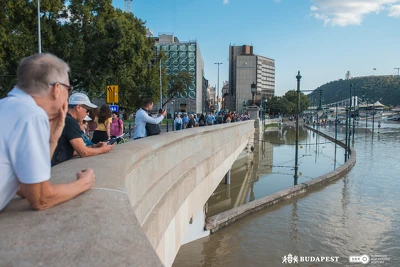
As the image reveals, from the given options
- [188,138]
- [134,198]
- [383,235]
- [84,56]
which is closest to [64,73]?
[134,198]

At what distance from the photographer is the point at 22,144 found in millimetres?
1816

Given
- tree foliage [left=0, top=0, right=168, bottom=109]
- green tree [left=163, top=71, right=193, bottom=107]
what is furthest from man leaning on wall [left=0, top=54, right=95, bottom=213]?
green tree [left=163, top=71, right=193, bottom=107]

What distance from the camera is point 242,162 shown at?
28.3 meters

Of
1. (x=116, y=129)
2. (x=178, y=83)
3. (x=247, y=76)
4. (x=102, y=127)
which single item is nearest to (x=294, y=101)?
(x=247, y=76)

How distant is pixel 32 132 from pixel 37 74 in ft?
1.38

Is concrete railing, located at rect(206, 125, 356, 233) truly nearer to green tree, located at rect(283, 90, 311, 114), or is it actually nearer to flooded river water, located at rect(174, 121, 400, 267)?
flooded river water, located at rect(174, 121, 400, 267)

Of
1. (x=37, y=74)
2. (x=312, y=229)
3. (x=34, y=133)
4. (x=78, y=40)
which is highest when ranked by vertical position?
(x=78, y=40)

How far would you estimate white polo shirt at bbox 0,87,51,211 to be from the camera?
1813 mm

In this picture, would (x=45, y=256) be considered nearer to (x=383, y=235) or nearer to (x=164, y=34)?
(x=383, y=235)

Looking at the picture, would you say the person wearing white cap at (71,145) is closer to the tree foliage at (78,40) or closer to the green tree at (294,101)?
the tree foliage at (78,40)

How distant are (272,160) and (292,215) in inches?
713

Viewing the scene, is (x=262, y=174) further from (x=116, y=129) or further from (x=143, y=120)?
(x=143, y=120)

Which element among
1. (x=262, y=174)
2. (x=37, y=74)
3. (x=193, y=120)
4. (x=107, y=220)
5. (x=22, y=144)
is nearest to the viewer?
(x=22, y=144)

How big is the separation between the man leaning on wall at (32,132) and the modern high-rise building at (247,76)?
5456 inches
